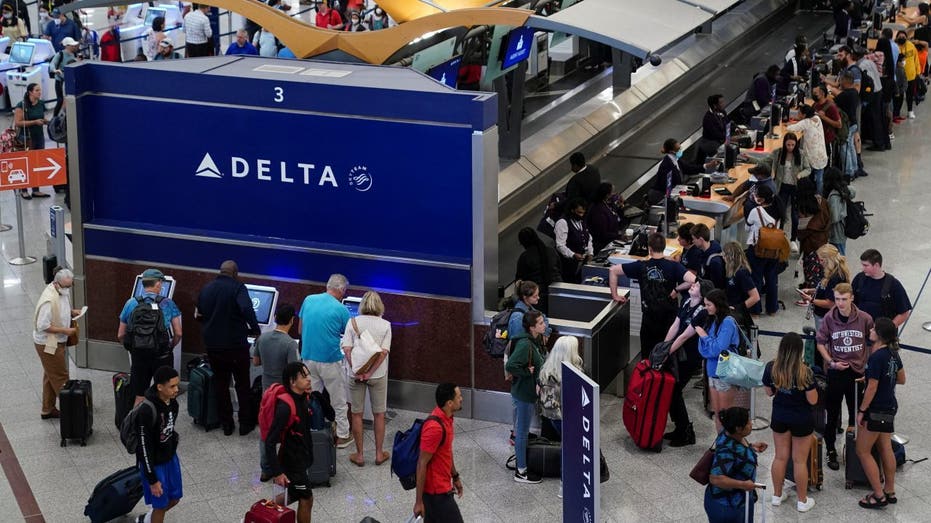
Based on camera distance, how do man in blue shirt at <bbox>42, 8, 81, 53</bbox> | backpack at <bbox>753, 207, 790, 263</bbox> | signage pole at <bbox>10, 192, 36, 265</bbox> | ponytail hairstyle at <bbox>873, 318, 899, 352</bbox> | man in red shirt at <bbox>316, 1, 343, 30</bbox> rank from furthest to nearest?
1. man in red shirt at <bbox>316, 1, 343, 30</bbox>
2. man in blue shirt at <bbox>42, 8, 81, 53</bbox>
3. signage pole at <bbox>10, 192, 36, 265</bbox>
4. backpack at <bbox>753, 207, 790, 263</bbox>
5. ponytail hairstyle at <bbox>873, 318, 899, 352</bbox>

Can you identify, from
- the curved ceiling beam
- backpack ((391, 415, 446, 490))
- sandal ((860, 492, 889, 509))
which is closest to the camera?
backpack ((391, 415, 446, 490))

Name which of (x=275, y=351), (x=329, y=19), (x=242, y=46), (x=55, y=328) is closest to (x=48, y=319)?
(x=55, y=328)

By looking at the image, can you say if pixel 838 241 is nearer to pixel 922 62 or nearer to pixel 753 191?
pixel 753 191

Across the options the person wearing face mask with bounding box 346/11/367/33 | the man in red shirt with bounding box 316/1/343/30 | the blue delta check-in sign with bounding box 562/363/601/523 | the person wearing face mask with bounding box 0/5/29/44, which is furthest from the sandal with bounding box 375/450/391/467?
the person wearing face mask with bounding box 0/5/29/44

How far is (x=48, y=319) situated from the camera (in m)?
10.1

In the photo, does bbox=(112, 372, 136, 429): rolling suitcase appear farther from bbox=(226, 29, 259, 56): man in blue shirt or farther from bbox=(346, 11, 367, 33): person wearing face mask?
bbox=(346, 11, 367, 33): person wearing face mask

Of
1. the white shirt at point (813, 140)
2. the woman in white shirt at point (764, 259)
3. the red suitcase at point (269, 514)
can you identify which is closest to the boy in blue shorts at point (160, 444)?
the red suitcase at point (269, 514)

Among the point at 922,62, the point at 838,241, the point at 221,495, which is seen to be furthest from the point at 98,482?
the point at 922,62

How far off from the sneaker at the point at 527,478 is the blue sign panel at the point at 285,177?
1784mm

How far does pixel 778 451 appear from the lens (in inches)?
346

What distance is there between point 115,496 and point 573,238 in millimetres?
4922

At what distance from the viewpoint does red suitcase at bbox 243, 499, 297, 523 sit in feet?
26.9

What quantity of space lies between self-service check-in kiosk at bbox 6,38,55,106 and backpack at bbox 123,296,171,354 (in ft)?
35.4

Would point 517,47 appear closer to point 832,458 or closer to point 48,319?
point 48,319
